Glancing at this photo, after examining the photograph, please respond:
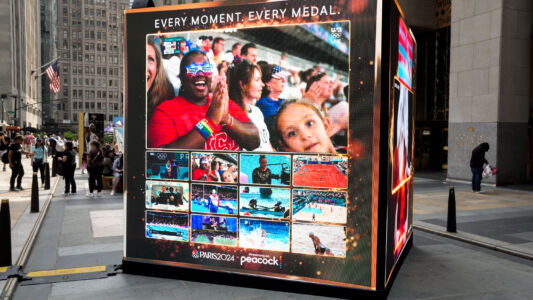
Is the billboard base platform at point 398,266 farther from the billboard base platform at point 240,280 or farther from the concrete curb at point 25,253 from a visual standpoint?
the concrete curb at point 25,253

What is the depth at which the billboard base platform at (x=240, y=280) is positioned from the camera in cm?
503

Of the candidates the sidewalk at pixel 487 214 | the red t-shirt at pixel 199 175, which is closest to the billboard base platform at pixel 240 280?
the red t-shirt at pixel 199 175

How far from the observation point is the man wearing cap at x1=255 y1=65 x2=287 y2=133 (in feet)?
16.9

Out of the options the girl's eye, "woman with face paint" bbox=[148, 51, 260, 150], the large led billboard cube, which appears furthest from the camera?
"woman with face paint" bbox=[148, 51, 260, 150]

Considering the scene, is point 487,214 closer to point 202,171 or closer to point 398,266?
point 398,266

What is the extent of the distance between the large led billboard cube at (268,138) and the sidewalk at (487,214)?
3.53 meters

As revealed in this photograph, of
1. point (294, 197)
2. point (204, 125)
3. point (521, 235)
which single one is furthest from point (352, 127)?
point (521, 235)

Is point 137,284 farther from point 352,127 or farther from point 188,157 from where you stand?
point 352,127

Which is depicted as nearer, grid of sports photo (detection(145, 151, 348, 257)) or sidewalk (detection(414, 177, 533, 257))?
grid of sports photo (detection(145, 151, 348, 257))

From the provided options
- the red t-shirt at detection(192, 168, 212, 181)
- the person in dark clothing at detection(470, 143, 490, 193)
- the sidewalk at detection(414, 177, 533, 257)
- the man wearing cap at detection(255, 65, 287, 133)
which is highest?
the man wearing cap at detection(255, 65, 287, 133)

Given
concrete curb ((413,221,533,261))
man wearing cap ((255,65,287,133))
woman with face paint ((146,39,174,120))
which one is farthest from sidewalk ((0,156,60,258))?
concrete curb ((413,221,533,261))

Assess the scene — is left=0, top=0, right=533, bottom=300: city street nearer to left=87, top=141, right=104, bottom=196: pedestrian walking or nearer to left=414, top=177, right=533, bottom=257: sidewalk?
left=414, top=177, right=533, bottom=257: sidewalk

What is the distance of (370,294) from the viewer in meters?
4.92

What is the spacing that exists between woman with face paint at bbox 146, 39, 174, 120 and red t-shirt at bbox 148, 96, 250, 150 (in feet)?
0.31
